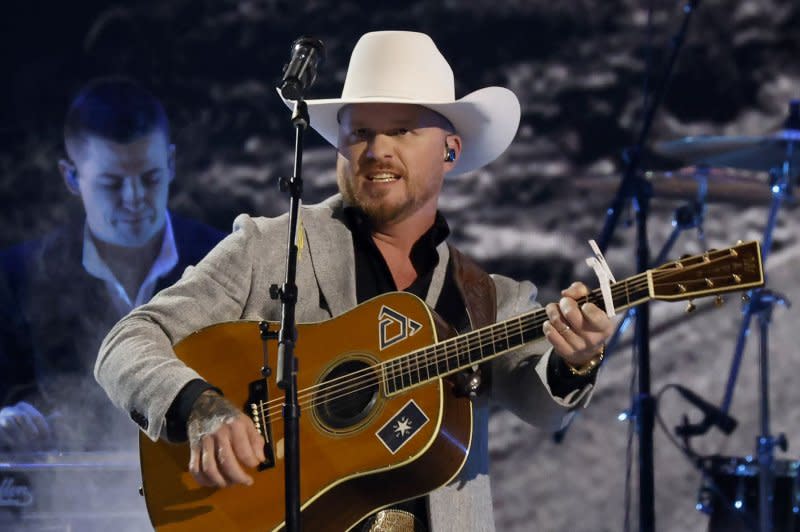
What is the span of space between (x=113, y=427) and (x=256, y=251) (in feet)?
8.72

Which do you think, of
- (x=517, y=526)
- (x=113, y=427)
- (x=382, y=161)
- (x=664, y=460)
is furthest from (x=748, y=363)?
(x=113, y=427)

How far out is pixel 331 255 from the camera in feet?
10.5

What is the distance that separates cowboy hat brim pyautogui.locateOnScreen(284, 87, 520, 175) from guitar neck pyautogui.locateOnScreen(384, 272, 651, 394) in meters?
0.87

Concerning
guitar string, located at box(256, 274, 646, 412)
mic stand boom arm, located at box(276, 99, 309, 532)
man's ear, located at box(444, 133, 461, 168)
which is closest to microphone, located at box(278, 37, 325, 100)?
mic stand boom arm, located at box(276, 99, 309, 532)

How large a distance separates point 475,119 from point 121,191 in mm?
2727

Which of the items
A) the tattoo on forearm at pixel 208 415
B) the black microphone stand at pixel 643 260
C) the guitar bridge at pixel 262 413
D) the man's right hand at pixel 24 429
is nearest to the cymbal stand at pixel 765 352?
the black microphone stand at pixel 643 260

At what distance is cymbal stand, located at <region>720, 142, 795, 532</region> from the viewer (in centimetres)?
492

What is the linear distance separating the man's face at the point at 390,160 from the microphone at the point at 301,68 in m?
0.59

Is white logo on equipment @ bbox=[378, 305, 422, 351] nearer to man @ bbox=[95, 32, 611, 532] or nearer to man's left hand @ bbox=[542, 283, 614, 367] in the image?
man @ bbox=[95, 32, 611, 532]

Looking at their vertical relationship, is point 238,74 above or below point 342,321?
above

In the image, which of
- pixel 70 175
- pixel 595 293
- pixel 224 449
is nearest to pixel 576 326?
pixel 595 293

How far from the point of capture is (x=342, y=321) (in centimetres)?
295

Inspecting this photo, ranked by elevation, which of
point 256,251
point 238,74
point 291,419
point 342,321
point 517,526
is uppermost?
point 238,74

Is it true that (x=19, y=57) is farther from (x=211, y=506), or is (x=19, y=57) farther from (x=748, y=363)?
(x=748, y=363)
